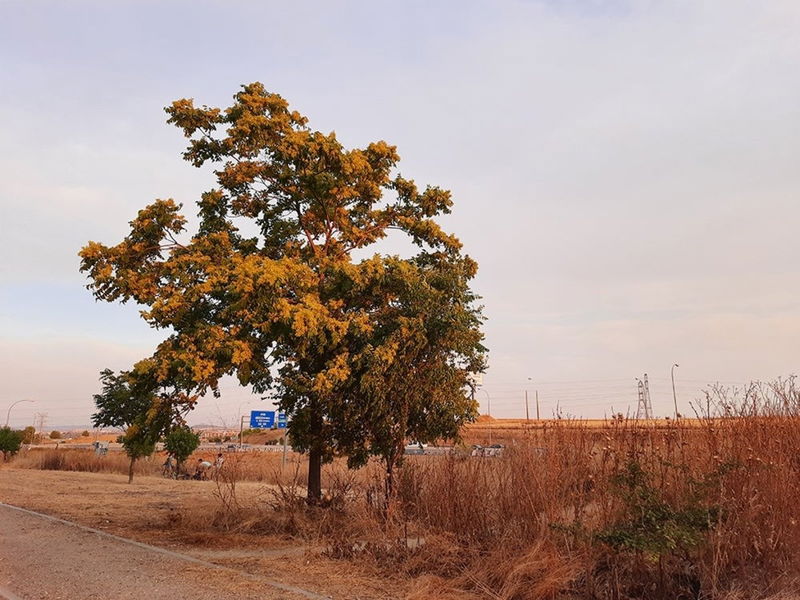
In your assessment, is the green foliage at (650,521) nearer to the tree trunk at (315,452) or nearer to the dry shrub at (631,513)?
the dry shrub at (631,513)

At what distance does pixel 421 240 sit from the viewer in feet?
44.7

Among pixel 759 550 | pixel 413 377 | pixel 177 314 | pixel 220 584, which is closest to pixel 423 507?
pixel 413 377

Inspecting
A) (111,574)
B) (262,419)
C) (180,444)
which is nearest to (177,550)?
(111,574)

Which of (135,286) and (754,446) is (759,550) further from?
(135,286)

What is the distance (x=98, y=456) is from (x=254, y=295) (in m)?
29.7

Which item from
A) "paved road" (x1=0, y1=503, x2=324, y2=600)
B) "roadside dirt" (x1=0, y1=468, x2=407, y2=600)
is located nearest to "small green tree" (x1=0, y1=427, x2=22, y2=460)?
"roadside dirt" (x1=0, y1=468, x2=407, y2=600)

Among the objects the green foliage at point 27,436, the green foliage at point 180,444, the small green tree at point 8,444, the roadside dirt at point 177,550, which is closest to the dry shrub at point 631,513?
the roadside dirt at point 177,550

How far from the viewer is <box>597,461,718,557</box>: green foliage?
541 centimetres

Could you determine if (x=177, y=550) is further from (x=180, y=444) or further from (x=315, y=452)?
(x=180, y=444)

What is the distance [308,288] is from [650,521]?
7.03m

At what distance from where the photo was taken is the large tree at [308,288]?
33.8ft

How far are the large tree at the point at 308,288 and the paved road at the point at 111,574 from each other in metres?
2.71

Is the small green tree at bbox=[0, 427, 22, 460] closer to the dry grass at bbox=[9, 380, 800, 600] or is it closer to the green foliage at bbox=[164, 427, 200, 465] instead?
the green foliage at bbox=[164, 427, 200, 465]

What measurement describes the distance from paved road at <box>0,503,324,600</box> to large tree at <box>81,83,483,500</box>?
8.88 feet
